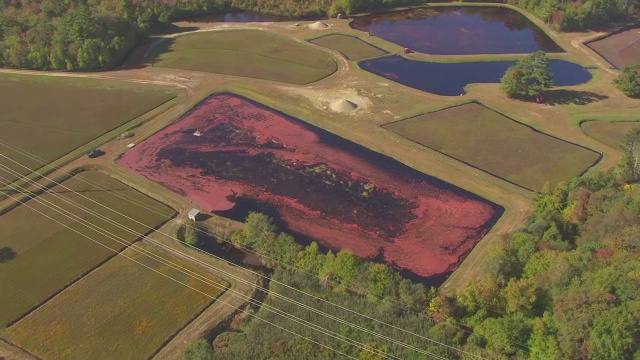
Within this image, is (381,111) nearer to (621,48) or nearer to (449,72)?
(449,72)

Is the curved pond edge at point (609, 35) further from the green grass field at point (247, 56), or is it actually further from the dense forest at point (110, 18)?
the green grass field at point (247, 56)

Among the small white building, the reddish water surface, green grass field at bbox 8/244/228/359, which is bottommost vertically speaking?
green grass field at bbox 8/244/228/359

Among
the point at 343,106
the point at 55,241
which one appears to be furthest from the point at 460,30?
the point at 55,241

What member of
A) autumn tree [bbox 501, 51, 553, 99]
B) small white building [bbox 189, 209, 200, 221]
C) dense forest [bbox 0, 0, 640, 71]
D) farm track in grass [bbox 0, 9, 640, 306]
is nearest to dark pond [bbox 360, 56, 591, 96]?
farm track in grass [bbox 0, 9, 640, 306]

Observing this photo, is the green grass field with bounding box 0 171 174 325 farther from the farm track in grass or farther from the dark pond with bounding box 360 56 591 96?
the dark pond with bounding box 360 56 591 96

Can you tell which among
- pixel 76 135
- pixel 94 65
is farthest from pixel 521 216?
pixel 94 65

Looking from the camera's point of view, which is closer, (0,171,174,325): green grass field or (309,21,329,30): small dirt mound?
(0,171,174,325): green grass field
